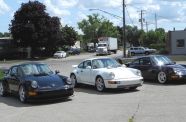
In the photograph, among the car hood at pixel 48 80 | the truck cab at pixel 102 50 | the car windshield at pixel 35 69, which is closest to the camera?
the car hood at pixel 48 80

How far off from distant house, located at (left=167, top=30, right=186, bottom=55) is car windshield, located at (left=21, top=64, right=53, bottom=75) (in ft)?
178

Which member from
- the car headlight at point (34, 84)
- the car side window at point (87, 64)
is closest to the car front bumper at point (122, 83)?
the car side window at point (87, 64)

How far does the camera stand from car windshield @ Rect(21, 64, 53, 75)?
14184 mm

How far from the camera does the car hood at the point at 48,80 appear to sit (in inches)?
514

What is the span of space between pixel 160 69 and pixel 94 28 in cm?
10753

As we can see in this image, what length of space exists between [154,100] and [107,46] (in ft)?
223

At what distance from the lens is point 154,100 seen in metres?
12.7

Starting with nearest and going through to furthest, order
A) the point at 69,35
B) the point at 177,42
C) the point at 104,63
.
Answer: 1. the point at 104,63
2. the point at 177,42
3. the point at 69,35

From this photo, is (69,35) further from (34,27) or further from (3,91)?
(3,91)

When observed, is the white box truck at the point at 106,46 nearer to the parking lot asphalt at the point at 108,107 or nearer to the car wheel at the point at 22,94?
the parking lot asphalt at the point at 108,107

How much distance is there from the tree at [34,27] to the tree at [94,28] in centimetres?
4773

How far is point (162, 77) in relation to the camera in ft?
58.5

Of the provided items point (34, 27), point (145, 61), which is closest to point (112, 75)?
point (145, 61)

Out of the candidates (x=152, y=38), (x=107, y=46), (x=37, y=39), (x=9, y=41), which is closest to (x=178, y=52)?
(x=107, y=46)
